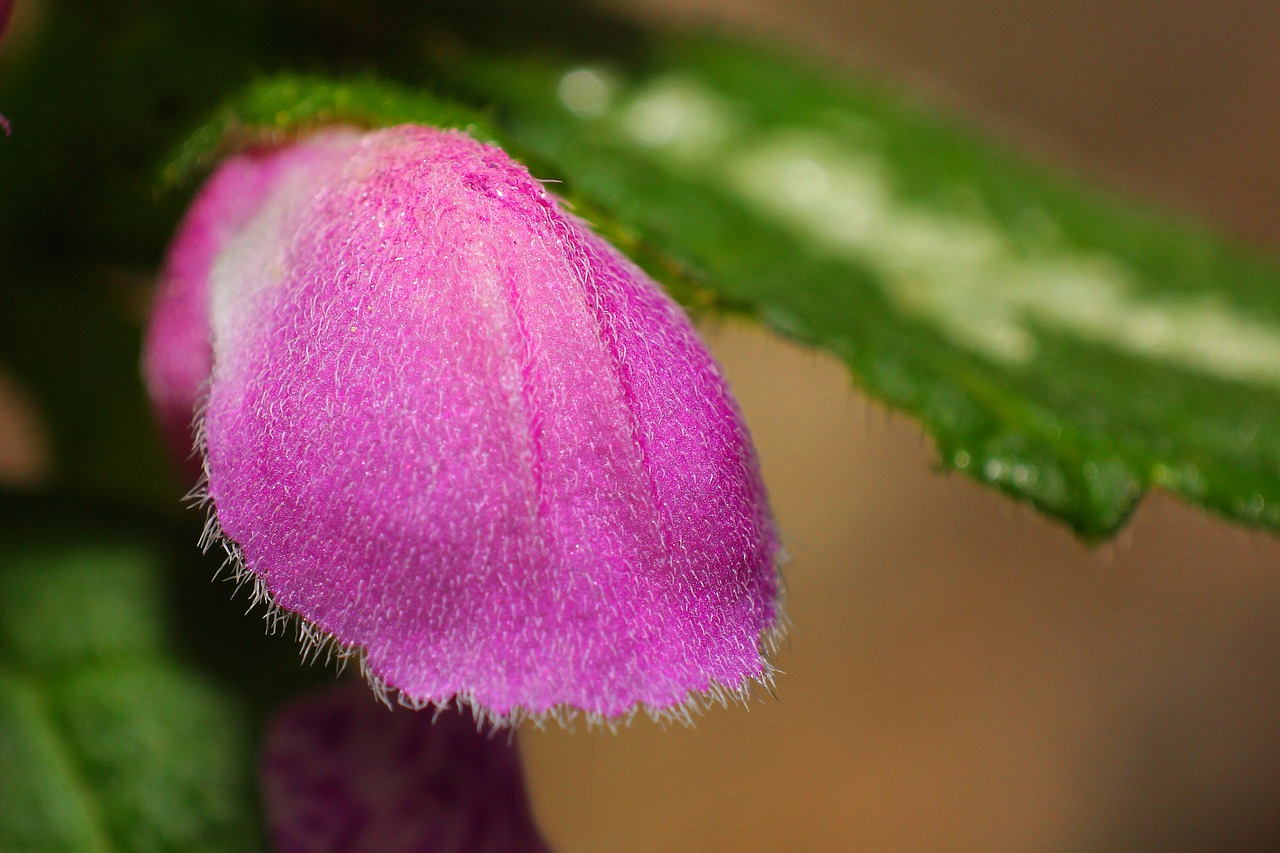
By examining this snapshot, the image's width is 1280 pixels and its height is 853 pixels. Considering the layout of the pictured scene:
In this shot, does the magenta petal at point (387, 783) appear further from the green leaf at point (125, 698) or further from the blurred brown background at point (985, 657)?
the blurred brown background at point (985, 657)

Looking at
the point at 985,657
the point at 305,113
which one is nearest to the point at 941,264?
the point at 305,113

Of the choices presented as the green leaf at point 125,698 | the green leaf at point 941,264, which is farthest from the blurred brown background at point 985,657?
the green leaf at point 125,698

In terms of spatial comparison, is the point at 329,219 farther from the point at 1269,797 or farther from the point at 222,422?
the point at 1269,797

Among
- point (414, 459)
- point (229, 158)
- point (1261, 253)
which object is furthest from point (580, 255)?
point (1261, 253)

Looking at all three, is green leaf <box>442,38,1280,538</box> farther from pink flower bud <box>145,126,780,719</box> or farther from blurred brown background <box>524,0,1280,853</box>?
blurred brown background <box>524,0,1280,853</box>

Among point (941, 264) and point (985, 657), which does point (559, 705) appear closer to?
point (941, 264)

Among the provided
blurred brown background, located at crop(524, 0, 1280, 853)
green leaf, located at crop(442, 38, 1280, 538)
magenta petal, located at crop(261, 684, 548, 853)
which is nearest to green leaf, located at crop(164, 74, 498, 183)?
green leaf, located at crop(442, 38, 1280, 538)
